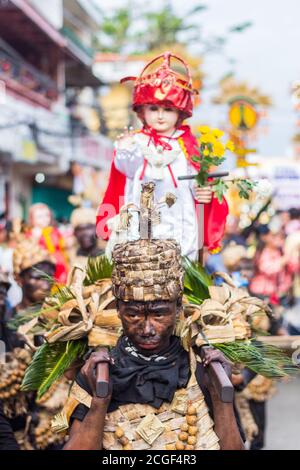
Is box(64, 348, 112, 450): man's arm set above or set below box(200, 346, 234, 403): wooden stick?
below

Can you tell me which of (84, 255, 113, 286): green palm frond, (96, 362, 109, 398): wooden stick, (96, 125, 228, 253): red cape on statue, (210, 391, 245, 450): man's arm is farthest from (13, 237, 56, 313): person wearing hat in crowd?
(210, 391, 245, 450): man's arm

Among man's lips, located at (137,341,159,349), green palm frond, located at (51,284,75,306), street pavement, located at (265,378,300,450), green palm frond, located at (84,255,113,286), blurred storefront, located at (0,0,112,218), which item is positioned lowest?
street pavement, located at (265,378,300,450)

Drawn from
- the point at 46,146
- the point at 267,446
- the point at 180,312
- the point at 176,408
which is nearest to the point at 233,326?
the point at 180,312

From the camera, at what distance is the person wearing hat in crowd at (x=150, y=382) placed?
11.4 feet

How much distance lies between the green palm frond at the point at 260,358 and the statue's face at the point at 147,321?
483mm

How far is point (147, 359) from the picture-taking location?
3600mm

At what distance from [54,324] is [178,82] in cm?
146

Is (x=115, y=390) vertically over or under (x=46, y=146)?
under

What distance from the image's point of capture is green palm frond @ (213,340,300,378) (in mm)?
3830

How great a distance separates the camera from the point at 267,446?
829 cm

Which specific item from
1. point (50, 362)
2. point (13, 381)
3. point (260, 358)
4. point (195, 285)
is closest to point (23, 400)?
point (13, 381)

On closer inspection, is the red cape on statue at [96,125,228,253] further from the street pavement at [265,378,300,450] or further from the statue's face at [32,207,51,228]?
the statue's face at [32,207,51,228]

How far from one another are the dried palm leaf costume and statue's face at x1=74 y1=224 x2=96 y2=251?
15.1 ft
